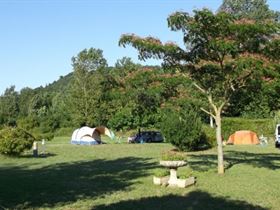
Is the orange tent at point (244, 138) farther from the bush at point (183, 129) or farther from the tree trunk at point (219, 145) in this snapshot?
the tree trunk at point (219, 145)

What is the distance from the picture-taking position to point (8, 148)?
2764cm

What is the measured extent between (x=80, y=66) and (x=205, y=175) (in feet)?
193

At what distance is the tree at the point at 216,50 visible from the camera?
52.7 feet

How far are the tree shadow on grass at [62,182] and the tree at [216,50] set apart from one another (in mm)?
4070

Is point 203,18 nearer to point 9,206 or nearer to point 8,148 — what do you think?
point 9,206

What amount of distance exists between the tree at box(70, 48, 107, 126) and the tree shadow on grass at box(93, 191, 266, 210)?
52767 millimetres

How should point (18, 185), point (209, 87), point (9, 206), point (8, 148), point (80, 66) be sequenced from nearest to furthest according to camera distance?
point (9, 206), point (18, 185), point (209, 87), point (8, 148), point (80, 66)

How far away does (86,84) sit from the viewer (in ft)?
228

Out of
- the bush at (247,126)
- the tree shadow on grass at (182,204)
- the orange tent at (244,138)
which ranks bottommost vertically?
the tree shadow on grass at (182,204)

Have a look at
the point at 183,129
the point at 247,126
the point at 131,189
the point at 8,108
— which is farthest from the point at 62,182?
the point at 8,108

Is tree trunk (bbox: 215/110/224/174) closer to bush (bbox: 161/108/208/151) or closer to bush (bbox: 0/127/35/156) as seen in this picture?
bush (bbox: 161/108/208/151)

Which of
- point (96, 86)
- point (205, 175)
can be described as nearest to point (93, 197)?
point (205, 175)

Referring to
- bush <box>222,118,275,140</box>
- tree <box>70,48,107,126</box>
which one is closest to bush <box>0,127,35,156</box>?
bush <box>222,118,275,140</box>

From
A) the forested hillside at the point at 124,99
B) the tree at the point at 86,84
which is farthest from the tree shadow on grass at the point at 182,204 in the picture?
the tree at the point at 86,84
